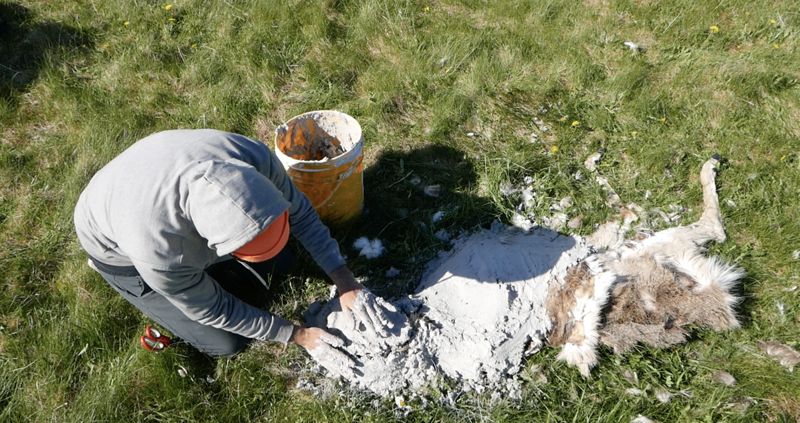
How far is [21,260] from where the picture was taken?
3.04 metres

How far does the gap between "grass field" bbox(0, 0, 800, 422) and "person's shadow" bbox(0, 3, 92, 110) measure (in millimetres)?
24

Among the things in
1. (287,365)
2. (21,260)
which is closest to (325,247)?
(287,365)

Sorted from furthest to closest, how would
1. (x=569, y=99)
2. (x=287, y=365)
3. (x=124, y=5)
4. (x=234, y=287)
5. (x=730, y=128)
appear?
1. (x=124, y=5)
2. (x=569, y=99)
3. (x=730, y=128)
4. (x=234, y=287)
5. (x=287, y=365)

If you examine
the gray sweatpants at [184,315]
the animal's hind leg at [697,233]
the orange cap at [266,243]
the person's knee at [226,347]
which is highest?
the orange cap at [266,243]

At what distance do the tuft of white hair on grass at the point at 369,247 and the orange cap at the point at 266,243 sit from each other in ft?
3.61

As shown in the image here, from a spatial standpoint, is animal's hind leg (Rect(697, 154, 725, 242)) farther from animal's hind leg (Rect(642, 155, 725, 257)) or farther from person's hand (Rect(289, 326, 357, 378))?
person's hand (Rect(289, 326, 357, 378))

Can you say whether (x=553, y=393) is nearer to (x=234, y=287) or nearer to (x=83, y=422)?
(x=234, y=287)

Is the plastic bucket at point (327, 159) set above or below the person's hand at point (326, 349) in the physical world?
above

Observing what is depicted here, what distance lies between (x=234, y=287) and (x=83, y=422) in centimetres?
90

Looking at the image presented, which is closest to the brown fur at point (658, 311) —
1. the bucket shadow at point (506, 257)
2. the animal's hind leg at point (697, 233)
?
the animal's hind leg at point (697, 233)

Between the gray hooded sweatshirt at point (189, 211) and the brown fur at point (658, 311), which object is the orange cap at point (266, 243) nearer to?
the gray hooded sweatshirt at point (189, 211)

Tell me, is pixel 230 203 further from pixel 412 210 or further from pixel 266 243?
pixel 412 210

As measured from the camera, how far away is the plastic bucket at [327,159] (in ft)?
9.01

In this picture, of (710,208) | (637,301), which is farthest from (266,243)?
(710,208)
